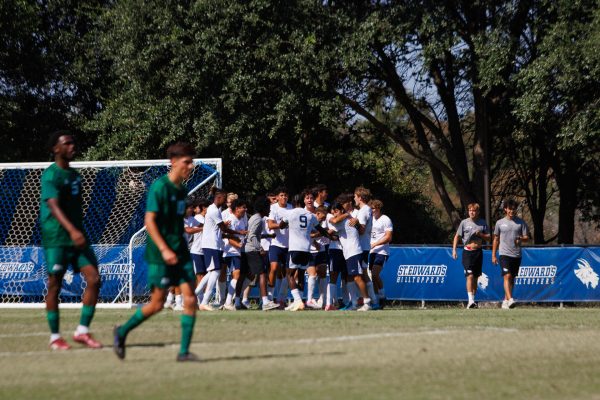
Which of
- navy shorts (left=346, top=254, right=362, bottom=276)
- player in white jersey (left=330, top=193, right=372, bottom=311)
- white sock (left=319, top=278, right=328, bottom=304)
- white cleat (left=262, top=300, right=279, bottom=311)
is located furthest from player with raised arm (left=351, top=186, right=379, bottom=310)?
white cleat (left=262, top=300, right=279, bottom=311)

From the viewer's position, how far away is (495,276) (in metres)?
24.8

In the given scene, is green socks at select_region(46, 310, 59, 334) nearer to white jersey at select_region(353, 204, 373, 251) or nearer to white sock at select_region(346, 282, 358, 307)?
white jersey at select_region(353, 204, 373, 251)

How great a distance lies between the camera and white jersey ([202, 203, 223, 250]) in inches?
733

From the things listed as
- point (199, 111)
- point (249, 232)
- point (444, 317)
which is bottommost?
point (444, 317)

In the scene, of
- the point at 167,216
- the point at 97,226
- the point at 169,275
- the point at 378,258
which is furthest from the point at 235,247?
the point at 169,275

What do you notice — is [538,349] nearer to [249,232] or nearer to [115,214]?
[249,232]

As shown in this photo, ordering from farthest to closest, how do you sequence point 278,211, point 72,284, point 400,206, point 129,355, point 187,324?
point 400,206 → point 72,284 → point 278,211 → point 129,355 → point 187,324

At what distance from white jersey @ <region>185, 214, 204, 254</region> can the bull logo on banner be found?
9.35 m

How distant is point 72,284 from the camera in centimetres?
2356

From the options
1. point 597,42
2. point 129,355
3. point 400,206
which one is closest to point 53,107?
point 400,206

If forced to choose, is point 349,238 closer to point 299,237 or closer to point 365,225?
point 365,225

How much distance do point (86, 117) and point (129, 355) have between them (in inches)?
1088

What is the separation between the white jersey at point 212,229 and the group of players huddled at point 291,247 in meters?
0.02

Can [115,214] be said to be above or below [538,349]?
above
